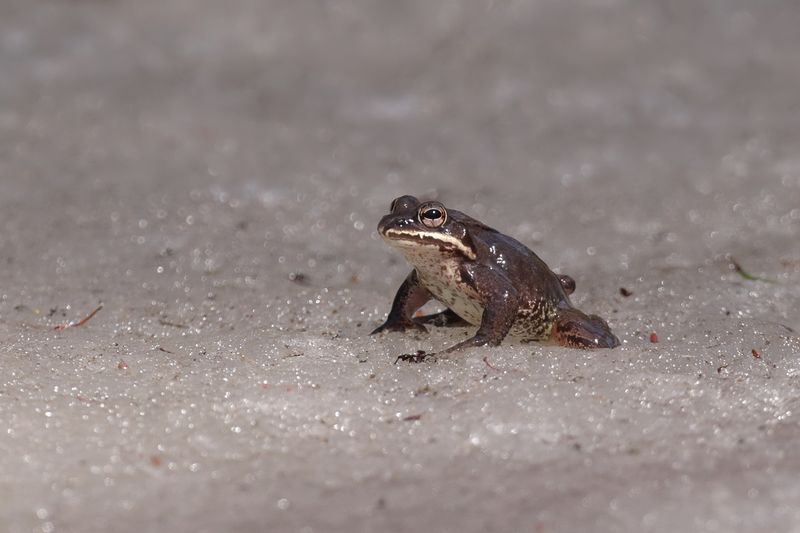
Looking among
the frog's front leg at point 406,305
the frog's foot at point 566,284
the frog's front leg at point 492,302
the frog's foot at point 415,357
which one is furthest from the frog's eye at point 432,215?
the frog's foot at point 566,284

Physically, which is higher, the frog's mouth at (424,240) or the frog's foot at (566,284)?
the frog's mouth at (424,240)

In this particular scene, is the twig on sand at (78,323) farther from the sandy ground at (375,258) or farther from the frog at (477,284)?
the frog at (477,284)

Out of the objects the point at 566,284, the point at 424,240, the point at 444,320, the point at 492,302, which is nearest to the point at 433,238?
the point at 424,240

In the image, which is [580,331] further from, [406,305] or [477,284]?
[406,305]

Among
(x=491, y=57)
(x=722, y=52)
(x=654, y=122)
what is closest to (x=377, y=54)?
(x=491, y=57)

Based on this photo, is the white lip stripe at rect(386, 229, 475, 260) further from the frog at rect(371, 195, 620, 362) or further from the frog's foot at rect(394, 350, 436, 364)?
the frog's foot at rect(394, 350, 436, 364)

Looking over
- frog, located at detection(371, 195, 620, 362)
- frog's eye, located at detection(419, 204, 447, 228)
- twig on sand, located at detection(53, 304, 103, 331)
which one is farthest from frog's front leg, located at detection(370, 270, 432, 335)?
twig on sand, located at detection(53, 304, 103, 331)
